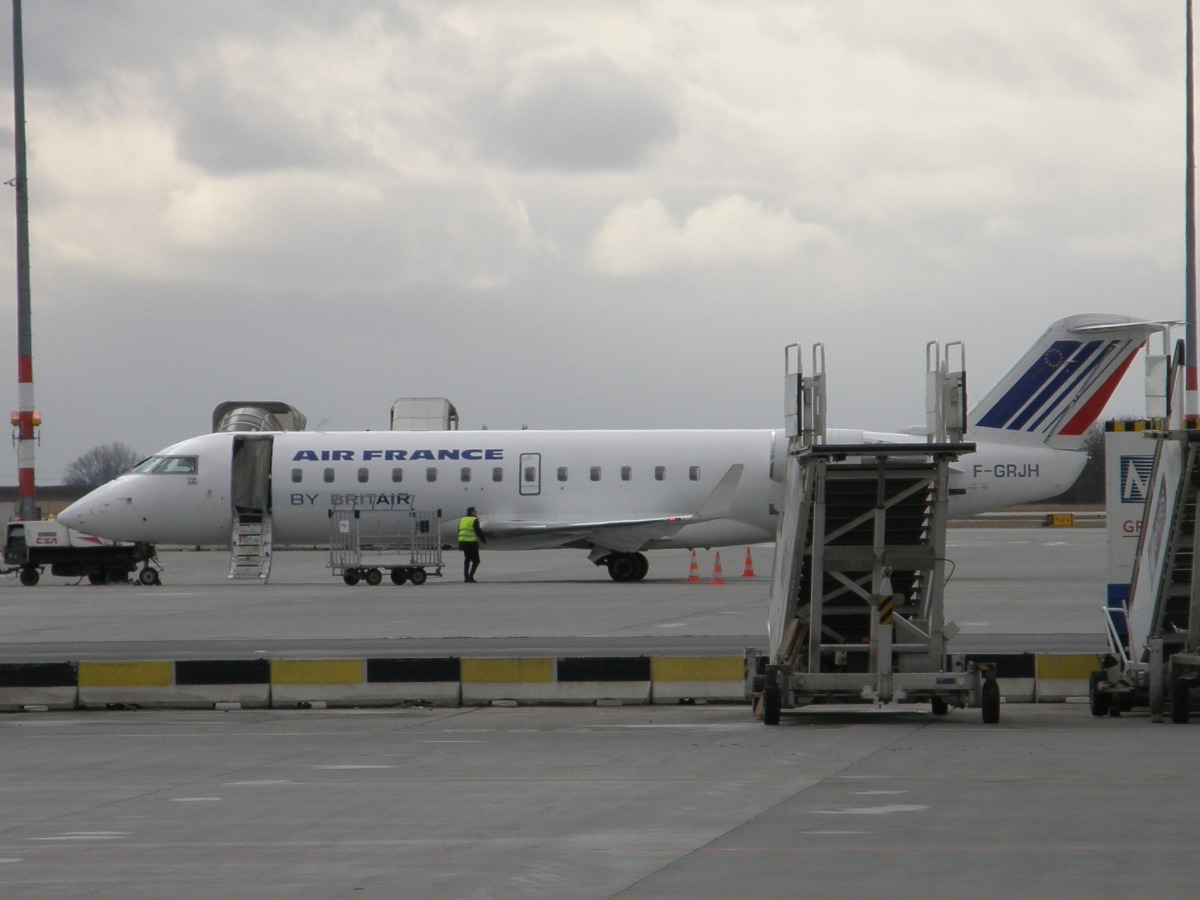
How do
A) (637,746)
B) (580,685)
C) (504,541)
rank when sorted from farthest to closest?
(504,541) → (580,685) → (637,746)

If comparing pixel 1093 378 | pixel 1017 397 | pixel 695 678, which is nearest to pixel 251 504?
pixel 1017 397

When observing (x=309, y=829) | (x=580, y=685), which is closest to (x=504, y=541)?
(x=580, y=685)

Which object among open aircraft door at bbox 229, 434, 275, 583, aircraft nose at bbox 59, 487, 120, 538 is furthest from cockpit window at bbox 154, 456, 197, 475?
aircraft nose at bbox 59, 487, 120, 538

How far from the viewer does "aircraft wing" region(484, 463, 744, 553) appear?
3953 centimetres

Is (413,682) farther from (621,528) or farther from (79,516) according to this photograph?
(79,516)

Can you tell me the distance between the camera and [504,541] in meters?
41.4

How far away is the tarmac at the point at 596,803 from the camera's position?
28.2 ft

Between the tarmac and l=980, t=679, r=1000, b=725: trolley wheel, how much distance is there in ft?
0.80

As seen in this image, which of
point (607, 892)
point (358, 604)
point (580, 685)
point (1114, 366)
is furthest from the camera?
point (1114, 366)

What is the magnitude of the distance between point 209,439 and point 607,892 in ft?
117

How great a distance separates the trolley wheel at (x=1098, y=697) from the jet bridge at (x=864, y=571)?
1.28 m

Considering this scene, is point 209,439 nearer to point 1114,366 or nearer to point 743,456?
point 743,456

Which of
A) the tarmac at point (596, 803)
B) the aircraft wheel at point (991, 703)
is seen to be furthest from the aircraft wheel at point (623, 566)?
the aircraft wheel at point (991, 703)

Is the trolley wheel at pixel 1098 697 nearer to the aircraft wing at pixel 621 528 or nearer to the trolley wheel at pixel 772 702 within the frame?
the trolley wheel at pixel 772 702
